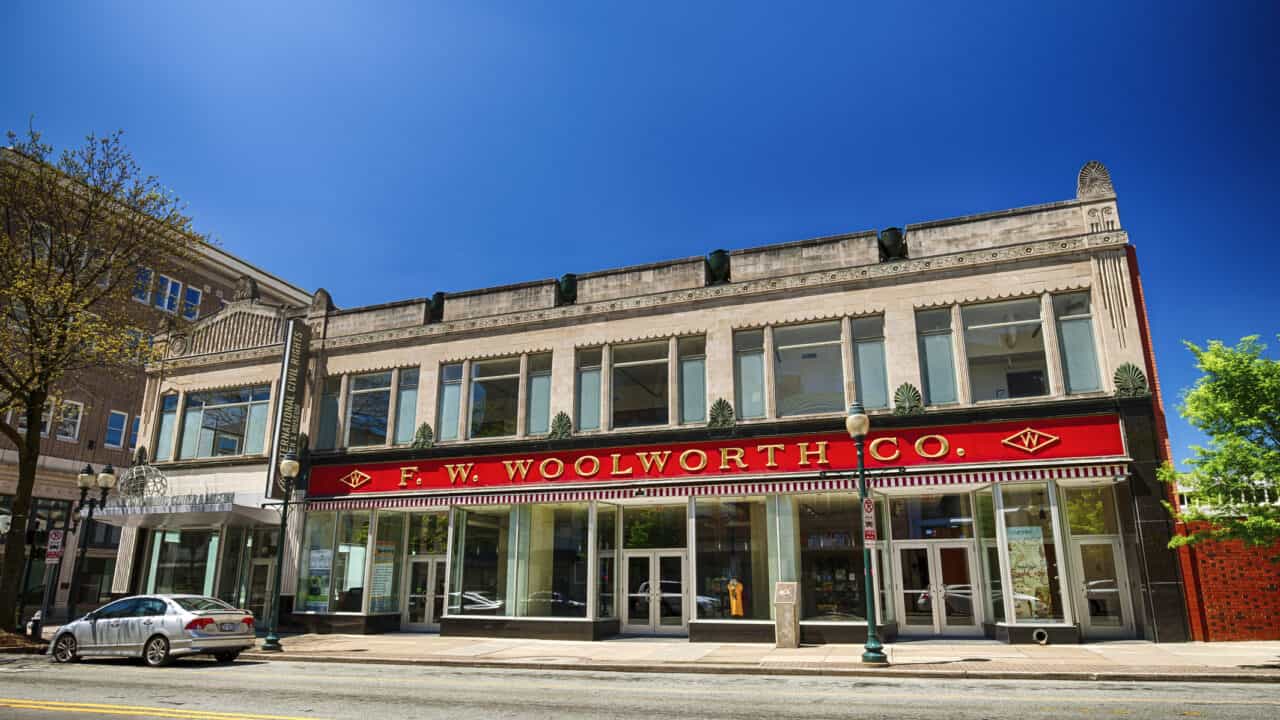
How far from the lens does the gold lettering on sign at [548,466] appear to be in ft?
76.5

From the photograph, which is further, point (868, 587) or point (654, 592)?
point (654, 592)

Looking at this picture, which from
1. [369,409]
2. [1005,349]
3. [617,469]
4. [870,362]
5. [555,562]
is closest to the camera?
[1005,349]

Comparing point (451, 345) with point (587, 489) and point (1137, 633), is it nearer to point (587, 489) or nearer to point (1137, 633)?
point (587, 489)

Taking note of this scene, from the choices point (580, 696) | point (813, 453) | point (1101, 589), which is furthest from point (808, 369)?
point (580, 696)

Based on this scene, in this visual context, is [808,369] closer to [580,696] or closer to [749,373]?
[749,373]

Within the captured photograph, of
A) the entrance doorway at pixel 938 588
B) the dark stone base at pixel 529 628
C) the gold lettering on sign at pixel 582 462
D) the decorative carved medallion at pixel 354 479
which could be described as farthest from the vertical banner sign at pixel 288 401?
the entrance doorway at pixel 938 588

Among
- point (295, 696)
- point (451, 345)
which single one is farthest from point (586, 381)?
point (295, 696)

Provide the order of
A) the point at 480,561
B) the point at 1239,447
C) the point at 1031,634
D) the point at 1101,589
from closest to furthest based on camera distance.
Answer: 1. the point at 1239,447
2. the point at 1031,634
3. the point at 1101,589
4. the point at 480,561

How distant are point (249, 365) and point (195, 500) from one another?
499cm

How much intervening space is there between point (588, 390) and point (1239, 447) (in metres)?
15.6

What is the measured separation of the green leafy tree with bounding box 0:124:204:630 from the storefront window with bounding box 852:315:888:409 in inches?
793

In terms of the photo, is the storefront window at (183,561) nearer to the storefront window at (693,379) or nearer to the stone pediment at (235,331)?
the stone pediment at (235,331)

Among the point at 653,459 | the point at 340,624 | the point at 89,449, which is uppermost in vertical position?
the point at 89,449

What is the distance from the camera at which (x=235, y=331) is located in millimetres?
30016
